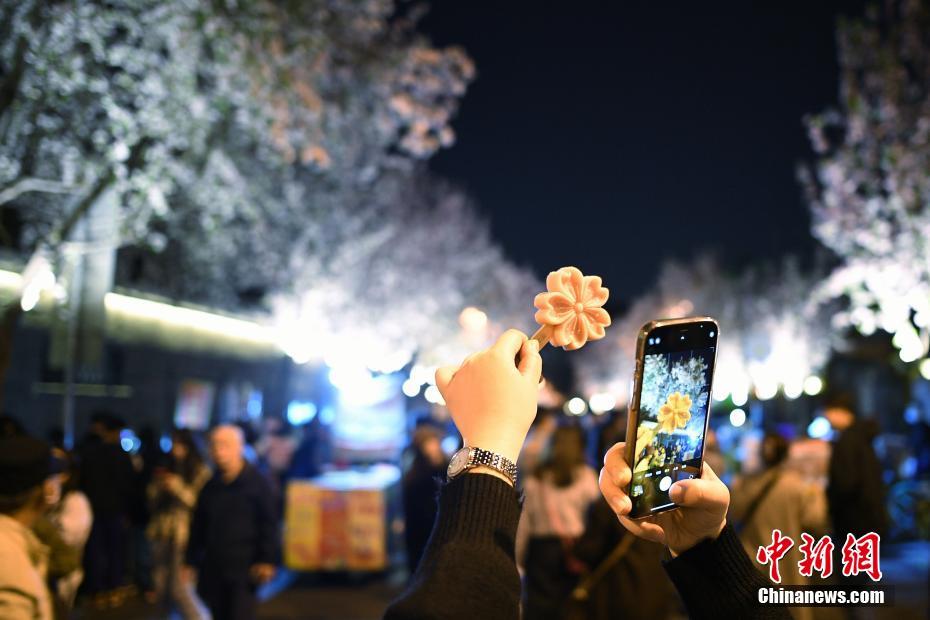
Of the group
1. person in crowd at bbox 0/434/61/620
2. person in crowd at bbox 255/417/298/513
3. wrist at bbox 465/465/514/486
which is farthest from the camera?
person in crowd at bbox 255/417/298/513

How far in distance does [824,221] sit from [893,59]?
20.2 ft

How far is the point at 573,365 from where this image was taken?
109438 millimetres

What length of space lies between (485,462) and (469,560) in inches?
7.8

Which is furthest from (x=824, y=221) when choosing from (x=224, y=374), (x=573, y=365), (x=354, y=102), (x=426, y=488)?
(x=573, y=365)

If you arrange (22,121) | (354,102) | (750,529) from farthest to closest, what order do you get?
(354,102) → (22,121) → (750,529)

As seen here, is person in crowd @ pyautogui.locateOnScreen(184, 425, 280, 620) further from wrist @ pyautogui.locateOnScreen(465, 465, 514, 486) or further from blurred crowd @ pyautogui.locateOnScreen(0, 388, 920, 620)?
wrist @ pyautogui.locateOnScreen(465, 465, 514, 486)

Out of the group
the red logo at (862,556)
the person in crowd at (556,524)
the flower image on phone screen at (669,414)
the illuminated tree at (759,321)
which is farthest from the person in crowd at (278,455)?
the illuminated tree at (759,321)

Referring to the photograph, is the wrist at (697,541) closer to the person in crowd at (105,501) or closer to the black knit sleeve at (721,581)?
the black knit sleeve at (721,581)

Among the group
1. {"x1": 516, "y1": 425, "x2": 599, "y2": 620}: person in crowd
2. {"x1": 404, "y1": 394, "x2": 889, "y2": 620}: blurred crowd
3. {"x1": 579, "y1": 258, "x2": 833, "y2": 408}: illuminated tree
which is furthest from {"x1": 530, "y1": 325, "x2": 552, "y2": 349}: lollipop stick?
{"x1": 579, "y1": 258, "x2": 833, "y2": 408}: illuminated tree

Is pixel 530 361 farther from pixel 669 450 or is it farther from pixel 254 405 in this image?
pixel 254 405

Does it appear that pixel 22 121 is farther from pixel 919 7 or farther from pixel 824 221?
pixel 824 221

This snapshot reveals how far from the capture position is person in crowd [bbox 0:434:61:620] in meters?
3.00

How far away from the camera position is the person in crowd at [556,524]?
653 centimetres

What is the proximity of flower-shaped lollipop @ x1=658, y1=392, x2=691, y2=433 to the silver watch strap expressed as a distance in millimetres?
446
